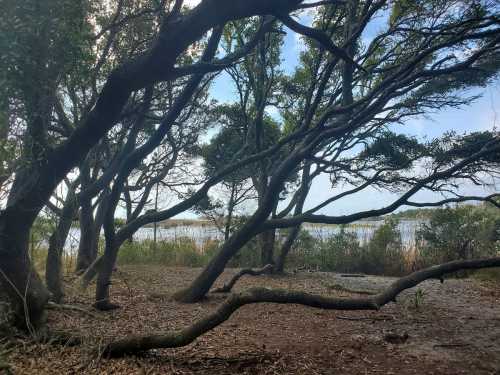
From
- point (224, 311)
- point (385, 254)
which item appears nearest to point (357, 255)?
point (385, 254)

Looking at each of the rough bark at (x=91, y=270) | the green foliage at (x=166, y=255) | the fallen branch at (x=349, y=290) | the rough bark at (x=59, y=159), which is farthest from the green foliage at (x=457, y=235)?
the rough bark at (x=59, y=159)

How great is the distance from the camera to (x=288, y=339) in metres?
3.71

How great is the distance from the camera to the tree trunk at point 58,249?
4.27m

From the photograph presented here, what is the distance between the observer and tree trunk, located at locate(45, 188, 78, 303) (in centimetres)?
427

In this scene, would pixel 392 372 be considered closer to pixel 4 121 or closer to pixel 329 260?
pixel 4 121

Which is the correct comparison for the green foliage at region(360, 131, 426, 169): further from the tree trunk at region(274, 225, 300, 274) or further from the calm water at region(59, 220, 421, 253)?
the calm water at region(59, 220, 421, 253)

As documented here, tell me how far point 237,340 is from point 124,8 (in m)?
4.64

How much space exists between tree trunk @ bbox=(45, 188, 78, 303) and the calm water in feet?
21.5

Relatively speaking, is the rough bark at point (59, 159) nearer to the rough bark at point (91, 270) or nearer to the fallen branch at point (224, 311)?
the fallen branch at point (224, 311)

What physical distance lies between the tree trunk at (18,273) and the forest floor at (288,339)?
258 millimetres

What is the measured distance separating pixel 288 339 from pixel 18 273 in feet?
7.77

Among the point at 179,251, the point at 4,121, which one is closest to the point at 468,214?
the point at 179,251

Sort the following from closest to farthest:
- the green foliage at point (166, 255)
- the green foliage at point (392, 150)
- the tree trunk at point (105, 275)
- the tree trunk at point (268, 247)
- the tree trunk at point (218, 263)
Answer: the tree trunk at point (105, 275) → the tree trunk at point (218, 263) → the green foliage at point (392, 150) → the tree trunk at point (268, 247) → the green foliage at point (166, 255)

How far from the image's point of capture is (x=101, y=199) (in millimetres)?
7418
